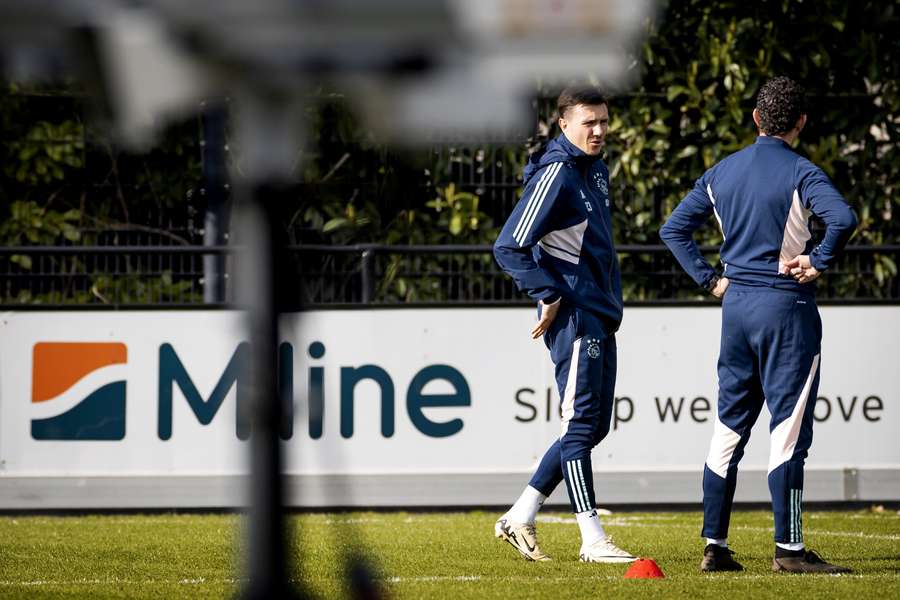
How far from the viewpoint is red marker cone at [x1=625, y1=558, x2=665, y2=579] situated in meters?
5.77

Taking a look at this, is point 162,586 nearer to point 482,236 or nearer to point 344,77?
point 344,77

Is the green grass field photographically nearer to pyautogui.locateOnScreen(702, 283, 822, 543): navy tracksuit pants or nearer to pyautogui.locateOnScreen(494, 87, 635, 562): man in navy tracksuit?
pyautogui.locateOnScreen(702, 283, 822, 543): navy tracksuit pants

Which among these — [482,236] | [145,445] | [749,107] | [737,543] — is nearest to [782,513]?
[737,543]

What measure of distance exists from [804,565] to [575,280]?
1508 mm

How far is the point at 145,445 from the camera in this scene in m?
9.57

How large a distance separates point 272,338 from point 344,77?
1.26ft

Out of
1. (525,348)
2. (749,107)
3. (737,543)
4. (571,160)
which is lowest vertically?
(737,543)

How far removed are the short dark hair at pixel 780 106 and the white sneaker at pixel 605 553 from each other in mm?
1860

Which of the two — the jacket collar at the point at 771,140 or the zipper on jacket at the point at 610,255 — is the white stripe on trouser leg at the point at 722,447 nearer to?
the zipper on jacket at the point at 610,255

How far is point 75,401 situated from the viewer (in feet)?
31.3

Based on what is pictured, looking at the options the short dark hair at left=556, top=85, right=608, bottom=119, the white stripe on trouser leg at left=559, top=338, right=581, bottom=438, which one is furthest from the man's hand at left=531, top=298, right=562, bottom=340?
the short dark hair at left=556, top=85, right=608, bottom=119

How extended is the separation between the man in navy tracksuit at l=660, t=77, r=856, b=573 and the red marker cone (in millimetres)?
350

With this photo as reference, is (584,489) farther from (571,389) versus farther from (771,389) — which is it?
(771,389)

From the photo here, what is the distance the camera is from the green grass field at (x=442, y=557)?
551cm
